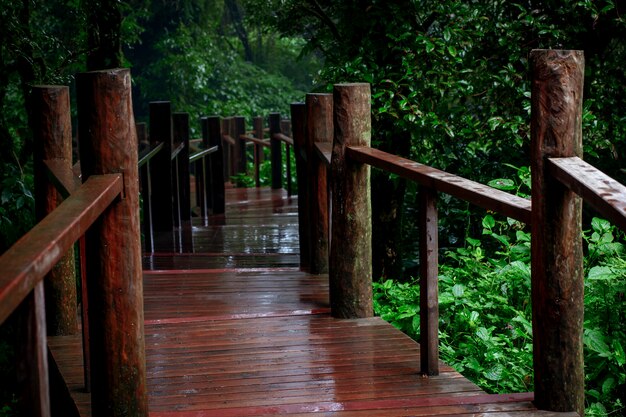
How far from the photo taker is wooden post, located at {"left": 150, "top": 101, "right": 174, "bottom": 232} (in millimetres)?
8188

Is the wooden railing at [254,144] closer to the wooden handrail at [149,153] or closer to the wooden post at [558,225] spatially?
the wooden handrail at [149,153]

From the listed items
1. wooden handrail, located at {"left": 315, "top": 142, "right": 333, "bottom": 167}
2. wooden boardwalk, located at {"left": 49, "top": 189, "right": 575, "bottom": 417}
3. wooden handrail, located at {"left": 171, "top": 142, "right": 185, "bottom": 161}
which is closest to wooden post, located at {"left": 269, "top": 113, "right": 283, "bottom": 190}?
wooden handrail, located at {"left": 171, "top": 142, "right": 185, "bottom": 161}

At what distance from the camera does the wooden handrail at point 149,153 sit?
6.61 m

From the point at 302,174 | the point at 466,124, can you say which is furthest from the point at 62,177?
the point at 466,124

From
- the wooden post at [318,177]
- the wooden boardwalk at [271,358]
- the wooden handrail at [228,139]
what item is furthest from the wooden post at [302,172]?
the wooden handrail at [228,139]

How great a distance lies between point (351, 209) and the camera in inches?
175

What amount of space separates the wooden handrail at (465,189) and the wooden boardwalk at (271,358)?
2.12 ft

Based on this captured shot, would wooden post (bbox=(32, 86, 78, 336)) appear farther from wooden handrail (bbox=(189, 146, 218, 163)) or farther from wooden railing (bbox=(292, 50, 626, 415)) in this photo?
wooden handrail (bbox=(189, 146, 218, 163))

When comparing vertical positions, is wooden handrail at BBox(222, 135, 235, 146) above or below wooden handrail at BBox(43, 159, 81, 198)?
below

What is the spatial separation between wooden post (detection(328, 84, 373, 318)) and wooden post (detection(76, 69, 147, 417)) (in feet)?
5.24

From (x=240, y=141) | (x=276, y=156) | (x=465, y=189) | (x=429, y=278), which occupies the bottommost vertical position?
(x=276, y=156)

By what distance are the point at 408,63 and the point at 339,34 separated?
5.09ft

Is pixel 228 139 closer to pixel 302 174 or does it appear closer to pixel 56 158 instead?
pixel 302 174

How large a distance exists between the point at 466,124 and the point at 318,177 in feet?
6.36
